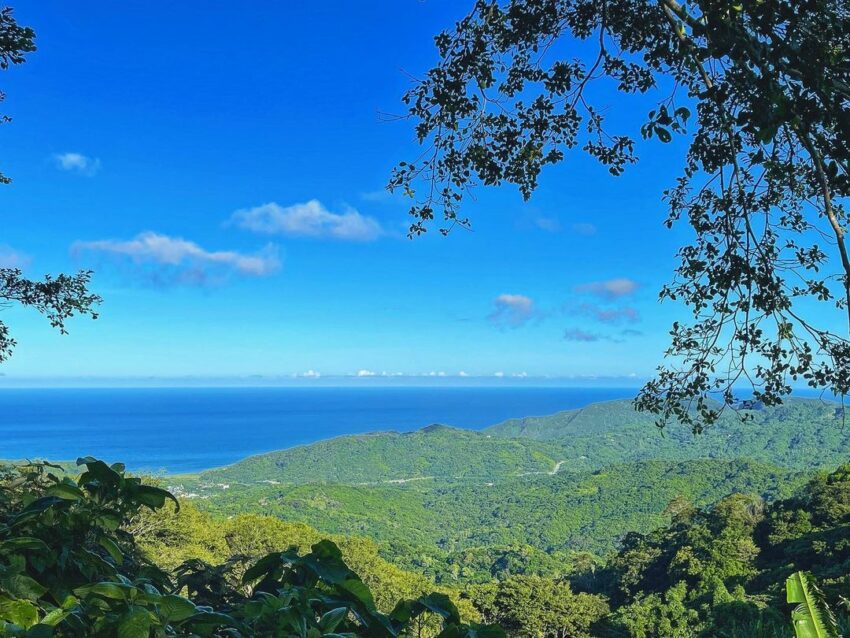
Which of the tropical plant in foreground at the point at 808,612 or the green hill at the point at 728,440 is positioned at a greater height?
the tropical plant in foreground at the point at 808,612

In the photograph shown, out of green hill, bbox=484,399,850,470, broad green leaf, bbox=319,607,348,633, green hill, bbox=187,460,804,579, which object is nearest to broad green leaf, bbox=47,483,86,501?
broad green leaf, bbox=319,607,348,633

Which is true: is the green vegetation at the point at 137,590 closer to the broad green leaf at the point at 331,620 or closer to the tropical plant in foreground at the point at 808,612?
the broad green leaf at the point at 331,620

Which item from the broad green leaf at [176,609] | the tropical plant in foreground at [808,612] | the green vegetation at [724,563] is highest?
the broad green leaf at [176,609]

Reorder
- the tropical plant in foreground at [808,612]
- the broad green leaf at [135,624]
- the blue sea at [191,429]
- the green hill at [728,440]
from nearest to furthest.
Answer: the broad green leaf at [135,624]
the tropical plant in foreground at [808,612]
the blue sea at [191,429]
the green hill at [728,440]

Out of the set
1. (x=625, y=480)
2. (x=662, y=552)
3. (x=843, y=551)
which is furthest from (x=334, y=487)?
(x=843, y=551)

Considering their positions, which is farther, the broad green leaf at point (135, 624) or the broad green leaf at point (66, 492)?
the broad green leaf at point (66, 492)

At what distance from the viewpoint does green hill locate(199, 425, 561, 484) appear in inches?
3248

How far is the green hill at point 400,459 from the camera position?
82.5m

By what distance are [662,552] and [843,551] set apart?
8.82m

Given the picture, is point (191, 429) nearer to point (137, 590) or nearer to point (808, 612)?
point (808, 612)

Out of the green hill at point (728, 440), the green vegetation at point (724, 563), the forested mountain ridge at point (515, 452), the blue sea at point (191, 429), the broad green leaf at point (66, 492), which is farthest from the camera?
the green hill at point (728, 440)

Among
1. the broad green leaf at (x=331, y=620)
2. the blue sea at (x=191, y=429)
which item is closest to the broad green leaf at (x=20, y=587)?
the broad green leaf at (x=331, y=620)

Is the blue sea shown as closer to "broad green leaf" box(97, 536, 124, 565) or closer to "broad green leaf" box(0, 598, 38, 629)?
"broad green leaf" box(97, 536, 124, 565)

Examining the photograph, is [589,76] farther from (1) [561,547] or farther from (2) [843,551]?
(1) [561,547]
